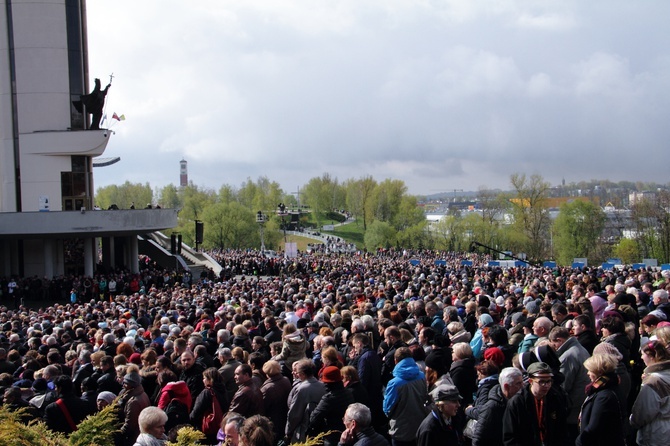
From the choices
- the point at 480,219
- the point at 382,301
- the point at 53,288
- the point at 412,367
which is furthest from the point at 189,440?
the point at 480,219

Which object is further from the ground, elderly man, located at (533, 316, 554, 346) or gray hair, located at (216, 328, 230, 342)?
elderly man, located at (533, 316, 554, 346)

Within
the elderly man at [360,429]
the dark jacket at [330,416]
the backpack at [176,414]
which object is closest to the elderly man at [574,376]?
the dark jacket at [330,416]

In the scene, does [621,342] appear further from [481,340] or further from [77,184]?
[77,184]

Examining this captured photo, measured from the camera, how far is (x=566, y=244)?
76.9m

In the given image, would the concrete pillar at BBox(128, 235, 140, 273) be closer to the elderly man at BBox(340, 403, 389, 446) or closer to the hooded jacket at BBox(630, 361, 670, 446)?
the elderly man at BBox(340, 403, 389, 446)

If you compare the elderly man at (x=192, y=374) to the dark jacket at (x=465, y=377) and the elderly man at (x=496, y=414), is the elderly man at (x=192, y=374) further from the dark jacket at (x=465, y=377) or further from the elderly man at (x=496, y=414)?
the elderly man at (x=496, y=414)

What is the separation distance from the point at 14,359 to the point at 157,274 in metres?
27.5

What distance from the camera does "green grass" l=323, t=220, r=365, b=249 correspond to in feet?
400

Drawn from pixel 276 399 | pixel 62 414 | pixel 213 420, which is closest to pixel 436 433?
pixel 276 399

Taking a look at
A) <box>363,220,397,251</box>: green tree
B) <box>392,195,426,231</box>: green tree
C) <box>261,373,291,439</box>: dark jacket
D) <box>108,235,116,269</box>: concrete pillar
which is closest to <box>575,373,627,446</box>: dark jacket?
<box>261,373,291,439</box>: dark jacket

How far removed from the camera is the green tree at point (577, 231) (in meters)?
76.0

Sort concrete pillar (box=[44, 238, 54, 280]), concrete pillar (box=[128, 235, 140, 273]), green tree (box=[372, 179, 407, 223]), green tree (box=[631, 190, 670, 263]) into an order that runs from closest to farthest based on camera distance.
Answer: concrete pillar (box=[44, 238, 54, 280]) < concrete pillar (box=[128, 235, 140, 273]) < green tree (box=[631, 190, 670, 263]) < green tree (box=[372, 179, 407, 223])

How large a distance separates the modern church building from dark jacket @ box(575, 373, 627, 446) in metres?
34.9

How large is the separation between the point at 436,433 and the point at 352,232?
123235 mm
